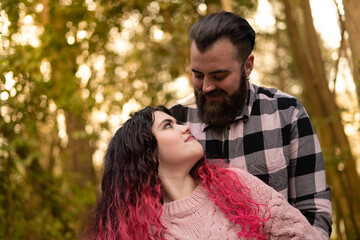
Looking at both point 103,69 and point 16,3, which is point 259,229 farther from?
point 103,69

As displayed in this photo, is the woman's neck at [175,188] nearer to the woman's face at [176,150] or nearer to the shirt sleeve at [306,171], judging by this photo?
the woman's face at [176,150]

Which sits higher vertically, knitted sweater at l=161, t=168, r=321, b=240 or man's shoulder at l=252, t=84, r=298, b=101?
man's shoulder at l=252, t=84, r=298, b=101

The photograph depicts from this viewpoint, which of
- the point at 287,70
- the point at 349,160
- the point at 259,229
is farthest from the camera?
the point at 287,70

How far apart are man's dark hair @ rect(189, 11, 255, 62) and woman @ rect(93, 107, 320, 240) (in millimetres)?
568

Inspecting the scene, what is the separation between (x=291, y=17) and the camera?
546 centimetres

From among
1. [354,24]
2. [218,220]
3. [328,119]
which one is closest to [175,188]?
[218,220]

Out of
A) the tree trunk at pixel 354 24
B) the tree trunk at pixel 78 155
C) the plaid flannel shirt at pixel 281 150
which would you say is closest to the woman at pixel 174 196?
the plaid flannel shirt at pixel 281 150

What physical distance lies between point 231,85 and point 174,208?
2.87 feet

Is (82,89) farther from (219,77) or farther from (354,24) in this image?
(354,24)

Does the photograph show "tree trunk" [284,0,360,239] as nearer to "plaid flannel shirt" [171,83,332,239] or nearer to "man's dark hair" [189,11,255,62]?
"plaid flannel shirt" [171,83,332,239]

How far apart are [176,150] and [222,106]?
543 millimetres

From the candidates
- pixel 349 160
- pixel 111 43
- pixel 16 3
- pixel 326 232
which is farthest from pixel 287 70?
pixel 326 232

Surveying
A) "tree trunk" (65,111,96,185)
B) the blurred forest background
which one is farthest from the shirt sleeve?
"tree trunk" (65,111,96,185)

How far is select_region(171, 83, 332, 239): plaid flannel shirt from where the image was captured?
8.63 ft
